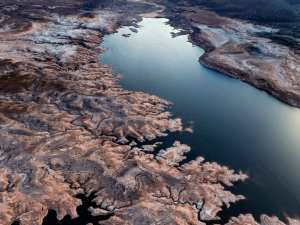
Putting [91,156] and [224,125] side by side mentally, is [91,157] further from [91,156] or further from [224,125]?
[224,125]

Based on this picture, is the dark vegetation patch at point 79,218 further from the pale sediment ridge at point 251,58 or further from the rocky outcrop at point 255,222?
the pale sediment ridge at point 251,58

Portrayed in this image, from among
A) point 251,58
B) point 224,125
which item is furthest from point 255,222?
point 251,58

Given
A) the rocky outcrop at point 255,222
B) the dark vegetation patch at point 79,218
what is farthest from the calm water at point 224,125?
the dark vegetation patch at point 79,218

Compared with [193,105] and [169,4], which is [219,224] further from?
[169,4]

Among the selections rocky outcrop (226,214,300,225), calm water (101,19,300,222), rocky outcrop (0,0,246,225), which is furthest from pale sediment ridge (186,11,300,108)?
rocky outcrop (226,214,300,225)

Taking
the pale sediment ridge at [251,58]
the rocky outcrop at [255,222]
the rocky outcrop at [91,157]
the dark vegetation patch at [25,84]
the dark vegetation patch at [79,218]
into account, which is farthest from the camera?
the pale sediment ridge at [251,58]

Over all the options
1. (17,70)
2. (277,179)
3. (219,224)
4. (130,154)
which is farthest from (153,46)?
(219,224)
